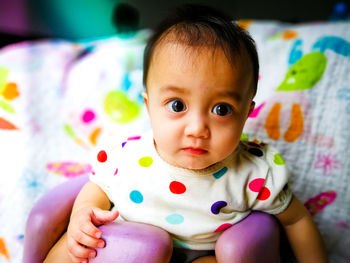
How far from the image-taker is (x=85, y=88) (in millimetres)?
1208

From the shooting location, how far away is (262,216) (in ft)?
2.08

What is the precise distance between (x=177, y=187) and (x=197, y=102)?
18 centimetres

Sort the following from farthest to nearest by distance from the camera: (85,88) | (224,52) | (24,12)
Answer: (24,12) → (85,88) → (224,52)

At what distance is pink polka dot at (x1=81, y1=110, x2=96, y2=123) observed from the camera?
1146 mm

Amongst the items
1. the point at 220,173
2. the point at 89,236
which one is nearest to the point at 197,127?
the point at 220,173

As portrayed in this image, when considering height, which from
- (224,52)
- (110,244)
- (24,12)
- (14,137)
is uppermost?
(224,52)

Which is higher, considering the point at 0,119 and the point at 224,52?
the point at 224,52

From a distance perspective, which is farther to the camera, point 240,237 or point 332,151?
point 332,151

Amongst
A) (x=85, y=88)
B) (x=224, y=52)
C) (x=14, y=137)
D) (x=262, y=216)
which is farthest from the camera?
(x=85, y=88)

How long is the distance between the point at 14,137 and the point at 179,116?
73 centimetres

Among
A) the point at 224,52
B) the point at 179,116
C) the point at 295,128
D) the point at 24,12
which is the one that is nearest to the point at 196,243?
the point at 179,116

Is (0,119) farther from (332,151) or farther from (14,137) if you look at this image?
(332,151)

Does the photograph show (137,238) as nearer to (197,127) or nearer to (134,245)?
(134,245)

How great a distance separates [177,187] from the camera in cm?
62
